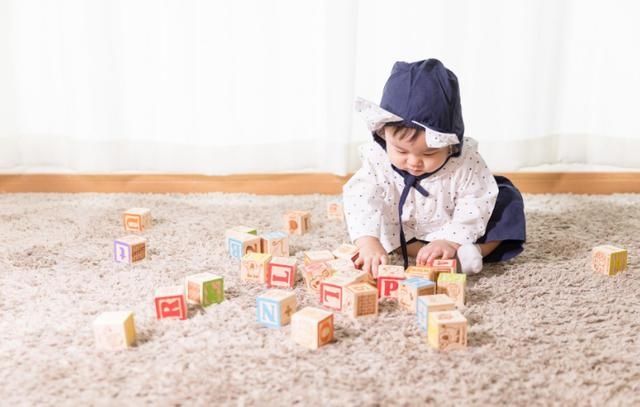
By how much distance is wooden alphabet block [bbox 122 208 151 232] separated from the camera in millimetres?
1643

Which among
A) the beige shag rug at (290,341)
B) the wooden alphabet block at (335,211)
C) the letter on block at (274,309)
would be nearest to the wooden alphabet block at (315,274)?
the beige shag rug at (290,341)

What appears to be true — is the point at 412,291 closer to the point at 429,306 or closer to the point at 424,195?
the point at 429,306

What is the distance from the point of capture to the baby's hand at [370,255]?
1304mm

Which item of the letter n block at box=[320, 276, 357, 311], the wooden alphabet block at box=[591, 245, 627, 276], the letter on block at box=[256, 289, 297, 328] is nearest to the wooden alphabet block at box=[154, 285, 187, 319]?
the letter on block at box=[256, 289, 297, 328]

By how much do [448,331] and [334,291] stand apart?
231mm

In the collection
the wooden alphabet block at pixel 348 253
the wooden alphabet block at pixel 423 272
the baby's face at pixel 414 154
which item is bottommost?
the wooden alphabet block at pixel 423 272

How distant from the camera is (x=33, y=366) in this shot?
0.96 metres

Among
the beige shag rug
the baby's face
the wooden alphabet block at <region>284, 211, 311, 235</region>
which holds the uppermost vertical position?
the baby's face

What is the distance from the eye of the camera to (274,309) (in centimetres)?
108

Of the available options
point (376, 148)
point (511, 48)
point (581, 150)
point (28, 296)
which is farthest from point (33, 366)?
point (581, 150)

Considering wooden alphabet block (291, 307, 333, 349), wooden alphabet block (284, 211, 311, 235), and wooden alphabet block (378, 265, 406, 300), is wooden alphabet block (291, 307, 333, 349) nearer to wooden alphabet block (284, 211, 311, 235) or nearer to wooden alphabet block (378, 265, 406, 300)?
wooden alphabet block (378, 265, 406, 300)

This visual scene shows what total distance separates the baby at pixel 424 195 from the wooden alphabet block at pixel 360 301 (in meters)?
0.16

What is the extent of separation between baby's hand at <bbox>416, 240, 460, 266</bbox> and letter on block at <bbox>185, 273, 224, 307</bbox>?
41 centimetres

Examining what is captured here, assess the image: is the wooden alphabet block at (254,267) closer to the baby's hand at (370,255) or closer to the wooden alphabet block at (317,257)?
the wooden alphabet block at (317,257)
